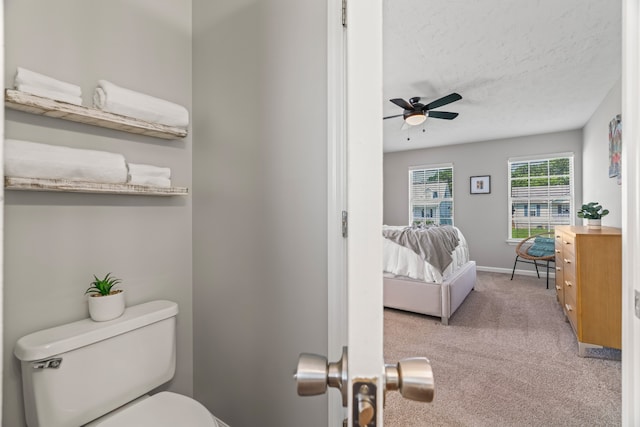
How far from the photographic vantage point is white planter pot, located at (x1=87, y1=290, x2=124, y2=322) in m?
1.18

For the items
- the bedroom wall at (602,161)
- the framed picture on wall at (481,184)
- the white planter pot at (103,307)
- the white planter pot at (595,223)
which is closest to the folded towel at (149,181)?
the white planter pot at (103,307)

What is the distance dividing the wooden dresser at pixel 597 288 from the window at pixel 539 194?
3143 mm

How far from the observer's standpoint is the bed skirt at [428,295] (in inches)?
119

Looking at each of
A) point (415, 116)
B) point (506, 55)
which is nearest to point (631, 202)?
point (506, 55)

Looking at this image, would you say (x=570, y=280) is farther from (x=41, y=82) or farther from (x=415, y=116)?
(x=41, y=82)

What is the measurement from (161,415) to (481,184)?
5.78 metres

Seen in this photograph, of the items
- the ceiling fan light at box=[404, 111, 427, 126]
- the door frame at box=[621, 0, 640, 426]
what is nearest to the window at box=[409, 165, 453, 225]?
the ceiling fan light at box=[404, 111, 427, 126]

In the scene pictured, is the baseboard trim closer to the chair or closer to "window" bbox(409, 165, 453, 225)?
the chair

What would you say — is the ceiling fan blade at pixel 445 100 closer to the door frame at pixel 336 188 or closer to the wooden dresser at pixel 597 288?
the wooden dresser at pixel 597 288

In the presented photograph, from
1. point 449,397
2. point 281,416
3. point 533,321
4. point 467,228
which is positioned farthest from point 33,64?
point 467,228

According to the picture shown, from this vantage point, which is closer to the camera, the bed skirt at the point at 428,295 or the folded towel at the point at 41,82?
the folded towel at the point at 41,82

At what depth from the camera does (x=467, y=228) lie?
5.68 m

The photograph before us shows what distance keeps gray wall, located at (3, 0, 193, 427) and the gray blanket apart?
233cm

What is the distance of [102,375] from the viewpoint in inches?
44.1
